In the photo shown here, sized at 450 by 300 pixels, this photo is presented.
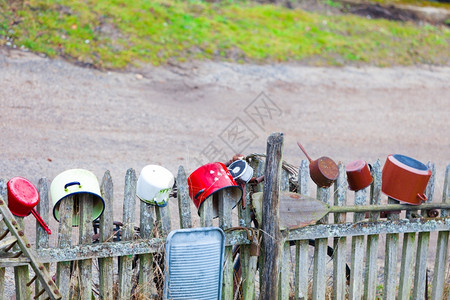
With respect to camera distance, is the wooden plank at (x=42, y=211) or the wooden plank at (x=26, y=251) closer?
the wooden plank at (x=26, y=251)

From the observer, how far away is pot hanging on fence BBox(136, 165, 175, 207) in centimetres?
367

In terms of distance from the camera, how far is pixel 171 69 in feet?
33.6

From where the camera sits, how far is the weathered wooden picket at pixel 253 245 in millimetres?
3576

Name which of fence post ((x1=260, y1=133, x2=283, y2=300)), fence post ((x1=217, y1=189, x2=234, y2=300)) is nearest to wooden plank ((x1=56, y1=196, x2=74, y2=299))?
fence post ((x1=217, y1=189, x2=234, y2=300))

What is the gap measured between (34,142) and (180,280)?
4.41 meters

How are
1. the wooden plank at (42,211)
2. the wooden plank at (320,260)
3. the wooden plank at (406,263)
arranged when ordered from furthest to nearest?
the wooden plank at (406,263) < the wooden plank at (320,260) < the wooden plank at (42,211)

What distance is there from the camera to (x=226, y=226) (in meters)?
3.88

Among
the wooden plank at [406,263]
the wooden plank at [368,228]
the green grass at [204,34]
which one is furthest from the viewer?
the green grass at [204,34]

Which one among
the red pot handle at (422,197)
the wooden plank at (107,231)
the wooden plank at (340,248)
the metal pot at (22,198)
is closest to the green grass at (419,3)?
the red pot handle at (422,197)

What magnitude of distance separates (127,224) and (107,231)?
14 cm

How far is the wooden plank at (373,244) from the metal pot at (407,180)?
0.15 metres

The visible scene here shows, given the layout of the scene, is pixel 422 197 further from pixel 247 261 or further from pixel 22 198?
pixel 22 198

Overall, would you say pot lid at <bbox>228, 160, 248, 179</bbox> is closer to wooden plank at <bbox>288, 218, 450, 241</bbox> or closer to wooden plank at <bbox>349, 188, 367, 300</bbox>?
wooden plank at <bbox>288, 218, 450, 241</bbox>

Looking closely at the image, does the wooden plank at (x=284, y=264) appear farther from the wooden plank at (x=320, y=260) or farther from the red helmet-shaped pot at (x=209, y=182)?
the red helmet-shaped pot at (x=209, y=182)
